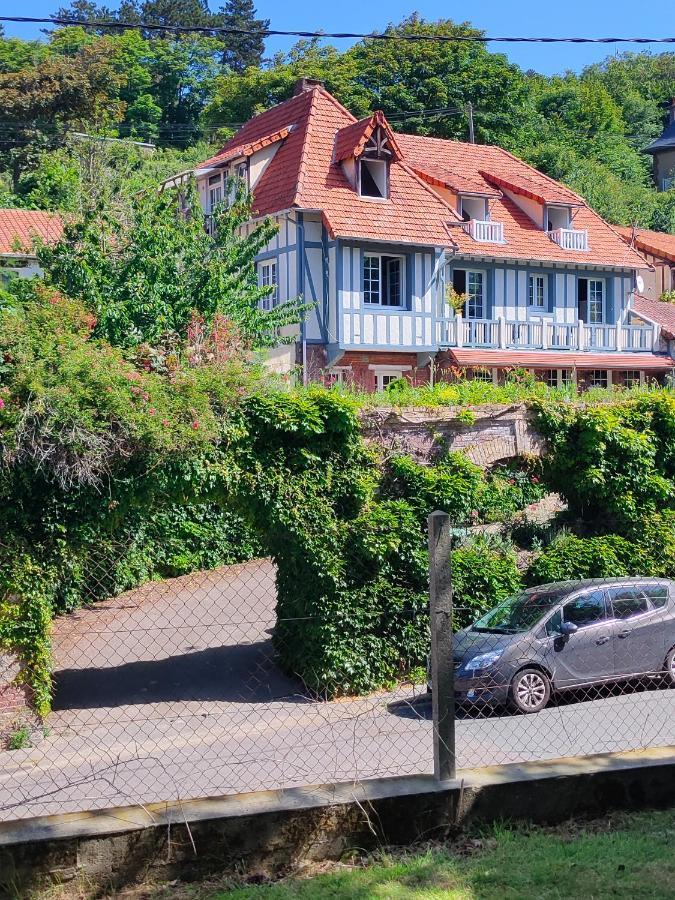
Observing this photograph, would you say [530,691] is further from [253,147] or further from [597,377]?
[597,377]

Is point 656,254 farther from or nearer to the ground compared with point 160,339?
farther from the ground

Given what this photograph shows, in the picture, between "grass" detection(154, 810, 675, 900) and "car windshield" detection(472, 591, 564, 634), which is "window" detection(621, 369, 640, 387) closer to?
"car windshield" detection(472, 591, 564, 634)

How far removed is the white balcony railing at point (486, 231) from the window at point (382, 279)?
13.0 feet

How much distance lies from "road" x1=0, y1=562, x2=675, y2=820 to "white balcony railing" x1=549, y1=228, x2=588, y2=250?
1971 cm

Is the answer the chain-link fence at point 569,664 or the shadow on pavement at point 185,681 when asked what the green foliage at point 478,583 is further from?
the shadow on pavement at point 185,681

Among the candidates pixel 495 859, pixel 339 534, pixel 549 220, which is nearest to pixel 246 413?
pixel 339 534

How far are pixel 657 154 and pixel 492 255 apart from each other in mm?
Answer: 47466

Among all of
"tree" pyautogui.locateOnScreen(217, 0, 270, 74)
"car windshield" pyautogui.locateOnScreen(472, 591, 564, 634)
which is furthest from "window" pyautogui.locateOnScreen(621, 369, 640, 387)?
"tree" pyautogui.locateOnScreen(217, 0, 270, 74)

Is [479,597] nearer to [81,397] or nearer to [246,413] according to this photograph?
[246,413]

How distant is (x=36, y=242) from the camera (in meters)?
18.6

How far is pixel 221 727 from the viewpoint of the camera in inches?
471

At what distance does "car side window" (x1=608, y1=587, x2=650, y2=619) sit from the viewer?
40.2 ft

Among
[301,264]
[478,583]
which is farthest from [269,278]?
[478,583]

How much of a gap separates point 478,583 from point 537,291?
1976cm
